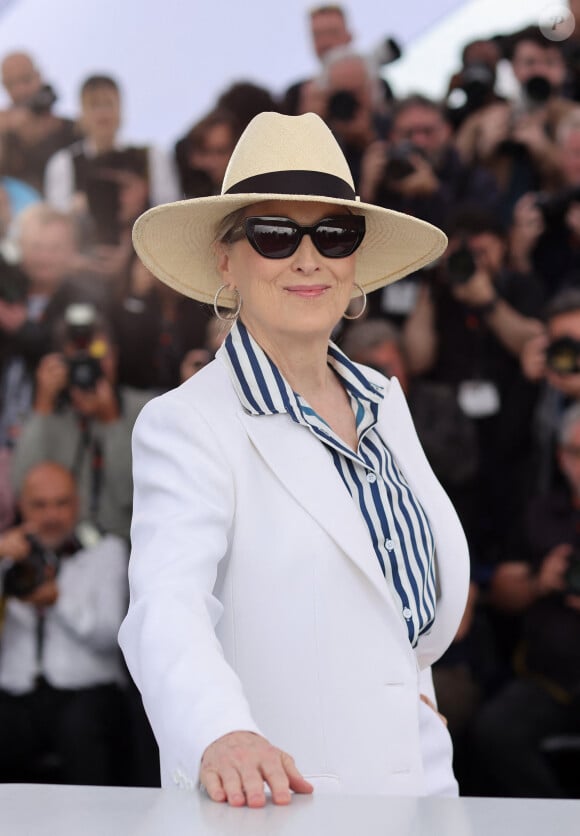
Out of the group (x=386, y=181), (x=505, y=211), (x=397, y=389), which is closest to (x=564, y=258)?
(x=505, y=211)

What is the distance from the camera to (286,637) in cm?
168

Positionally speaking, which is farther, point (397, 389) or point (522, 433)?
point (522, 433)

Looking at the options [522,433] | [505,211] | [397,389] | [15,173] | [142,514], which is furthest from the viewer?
[15,173]

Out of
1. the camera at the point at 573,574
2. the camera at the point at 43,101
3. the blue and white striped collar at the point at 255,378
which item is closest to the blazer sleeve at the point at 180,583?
the blue and white striped collar at the point at 255,378

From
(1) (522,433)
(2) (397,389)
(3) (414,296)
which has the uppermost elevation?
(2) (397,389)

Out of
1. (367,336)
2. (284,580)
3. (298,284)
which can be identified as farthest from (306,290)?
(367,336)

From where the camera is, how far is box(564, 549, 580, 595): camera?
3.94m

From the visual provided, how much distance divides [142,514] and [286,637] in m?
0.24

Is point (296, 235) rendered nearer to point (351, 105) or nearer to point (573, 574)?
point (573, 574)

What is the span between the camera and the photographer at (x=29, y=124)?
5156 mm

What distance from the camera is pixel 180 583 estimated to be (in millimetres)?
1541

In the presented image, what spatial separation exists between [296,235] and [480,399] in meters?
2.62

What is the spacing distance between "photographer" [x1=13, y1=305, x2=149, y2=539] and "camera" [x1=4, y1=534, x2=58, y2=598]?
0.27 m

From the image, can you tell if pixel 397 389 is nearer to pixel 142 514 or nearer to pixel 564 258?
pixel 142 514
